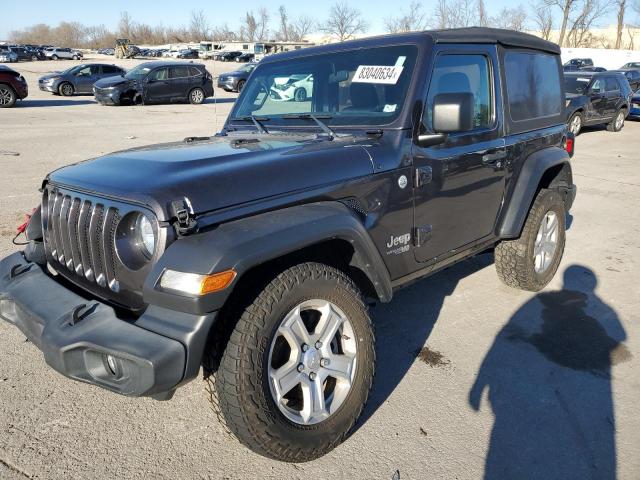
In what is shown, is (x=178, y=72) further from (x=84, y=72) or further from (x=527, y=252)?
(x=527, y=252)

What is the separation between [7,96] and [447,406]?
20.5 meters

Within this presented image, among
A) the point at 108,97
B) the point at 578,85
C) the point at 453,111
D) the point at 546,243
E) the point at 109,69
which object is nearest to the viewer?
the point at 453,111

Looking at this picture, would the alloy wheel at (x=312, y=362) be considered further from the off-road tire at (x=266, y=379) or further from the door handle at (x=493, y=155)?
the door handle at (x=493, y=155)

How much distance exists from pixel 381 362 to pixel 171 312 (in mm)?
1721

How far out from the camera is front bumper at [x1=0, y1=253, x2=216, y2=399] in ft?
6.70

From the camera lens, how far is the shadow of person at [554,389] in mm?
2619

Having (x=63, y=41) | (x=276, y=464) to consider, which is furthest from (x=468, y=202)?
(x=63, y=41)

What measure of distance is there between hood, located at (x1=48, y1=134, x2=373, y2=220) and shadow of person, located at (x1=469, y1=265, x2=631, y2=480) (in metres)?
1.57

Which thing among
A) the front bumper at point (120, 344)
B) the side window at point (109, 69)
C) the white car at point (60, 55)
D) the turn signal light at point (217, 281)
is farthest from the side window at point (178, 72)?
the white car at point (60, 55)

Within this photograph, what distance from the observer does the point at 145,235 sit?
7.82ft

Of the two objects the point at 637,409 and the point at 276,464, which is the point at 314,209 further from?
the point at 637,409

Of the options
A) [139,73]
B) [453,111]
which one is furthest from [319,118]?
[139,73]

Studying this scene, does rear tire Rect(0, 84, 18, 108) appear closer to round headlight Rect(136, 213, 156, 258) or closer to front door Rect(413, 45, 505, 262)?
front door Rect(413, 45, 505, 262)

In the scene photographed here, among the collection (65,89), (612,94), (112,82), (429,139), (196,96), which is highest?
(65,89)
